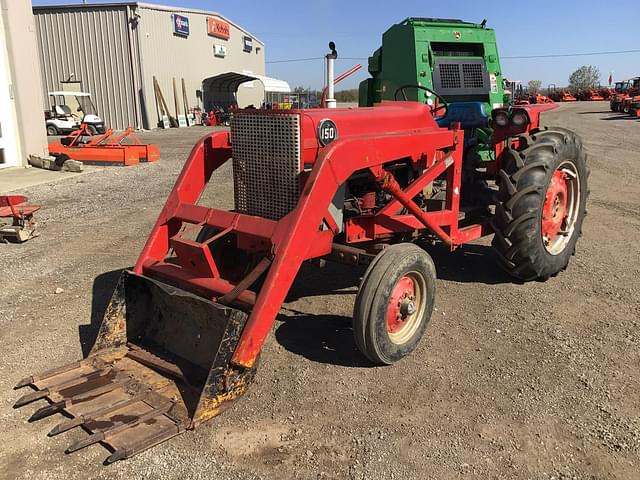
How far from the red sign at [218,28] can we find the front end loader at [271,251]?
30.6 m

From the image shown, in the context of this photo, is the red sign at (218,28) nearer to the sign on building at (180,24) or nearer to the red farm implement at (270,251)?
the sign on building at (180,24)

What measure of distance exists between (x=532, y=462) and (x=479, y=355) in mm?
1170

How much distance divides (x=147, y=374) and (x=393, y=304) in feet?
5.30

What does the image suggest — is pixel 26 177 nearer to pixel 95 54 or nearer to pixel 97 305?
pixel 97 305

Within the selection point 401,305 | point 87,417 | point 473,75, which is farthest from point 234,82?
point 87,417

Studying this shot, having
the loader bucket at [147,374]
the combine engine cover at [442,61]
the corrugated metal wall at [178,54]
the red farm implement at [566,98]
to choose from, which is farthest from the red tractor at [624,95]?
the loader bucket at [147,374]

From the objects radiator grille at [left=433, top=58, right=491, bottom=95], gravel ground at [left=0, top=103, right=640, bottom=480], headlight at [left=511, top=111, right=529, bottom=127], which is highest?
radiator grille at [left=433, top=58, right=491, bottom=95]

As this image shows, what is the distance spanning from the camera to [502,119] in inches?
196

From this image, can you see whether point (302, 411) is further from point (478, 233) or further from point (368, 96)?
point (368, 96)

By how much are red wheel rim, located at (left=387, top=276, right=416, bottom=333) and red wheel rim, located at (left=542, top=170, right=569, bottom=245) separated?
1929mm

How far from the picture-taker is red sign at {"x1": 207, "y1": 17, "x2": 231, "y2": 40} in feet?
106

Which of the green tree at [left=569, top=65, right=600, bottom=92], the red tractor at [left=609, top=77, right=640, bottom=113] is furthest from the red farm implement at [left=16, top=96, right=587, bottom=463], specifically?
the green tree at [left=569, top=65, right=600, bottom=92]

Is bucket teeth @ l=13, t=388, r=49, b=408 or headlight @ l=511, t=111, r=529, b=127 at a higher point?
headlight @ l=511, t=111, r=529, b=127

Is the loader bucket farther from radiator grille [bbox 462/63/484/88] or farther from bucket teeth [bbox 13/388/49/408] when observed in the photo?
radiator grille [bbox 462/63/484/88]
